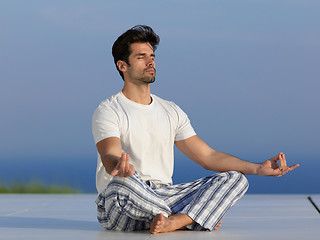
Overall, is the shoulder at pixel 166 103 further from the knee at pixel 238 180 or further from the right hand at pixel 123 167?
the right hand at pixel 123 167

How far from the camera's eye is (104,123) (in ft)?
11.5

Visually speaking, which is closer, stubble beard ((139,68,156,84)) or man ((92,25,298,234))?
man ((92,25,298,234))

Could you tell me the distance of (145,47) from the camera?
3.77 metres

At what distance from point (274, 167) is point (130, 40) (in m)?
1.10

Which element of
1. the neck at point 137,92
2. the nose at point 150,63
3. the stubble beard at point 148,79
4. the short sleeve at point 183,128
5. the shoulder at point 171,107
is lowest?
the short sleeve at point 183,128

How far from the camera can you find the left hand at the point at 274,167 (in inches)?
144

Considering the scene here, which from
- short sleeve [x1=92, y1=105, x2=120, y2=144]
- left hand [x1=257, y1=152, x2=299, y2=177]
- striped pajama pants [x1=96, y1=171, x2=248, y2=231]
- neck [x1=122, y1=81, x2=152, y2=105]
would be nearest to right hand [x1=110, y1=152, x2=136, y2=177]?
striped pajama pants [x1=96, y1=171, x2=248, y2=231]

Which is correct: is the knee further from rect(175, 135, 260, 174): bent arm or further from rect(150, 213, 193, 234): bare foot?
rect(150, 213, 193, 234): bare foot

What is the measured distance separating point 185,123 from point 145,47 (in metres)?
0.52

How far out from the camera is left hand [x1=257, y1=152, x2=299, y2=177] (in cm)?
367

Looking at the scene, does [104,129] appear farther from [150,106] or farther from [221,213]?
[221,213]

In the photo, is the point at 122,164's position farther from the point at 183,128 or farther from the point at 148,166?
the point at 183,128

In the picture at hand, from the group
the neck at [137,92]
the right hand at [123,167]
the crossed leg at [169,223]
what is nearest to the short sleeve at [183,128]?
the neck at [137,92]

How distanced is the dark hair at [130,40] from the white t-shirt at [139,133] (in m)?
A: 0.23
